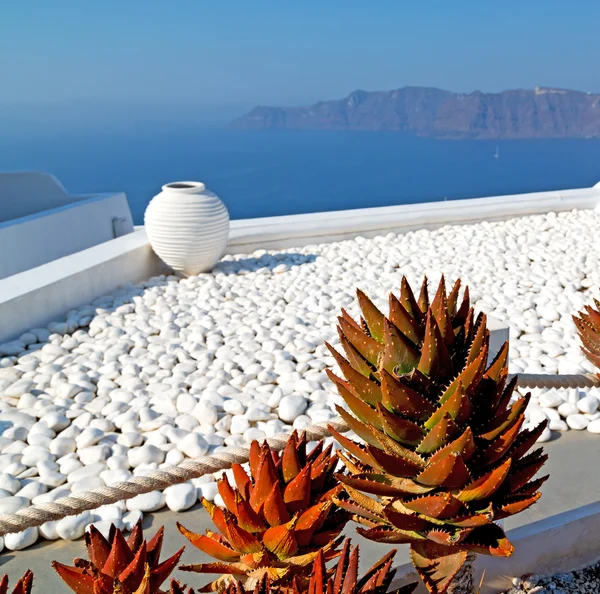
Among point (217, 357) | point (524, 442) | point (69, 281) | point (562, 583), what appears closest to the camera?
point (524, 442)

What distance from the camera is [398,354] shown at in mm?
849

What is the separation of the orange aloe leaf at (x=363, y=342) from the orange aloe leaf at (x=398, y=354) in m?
0.03

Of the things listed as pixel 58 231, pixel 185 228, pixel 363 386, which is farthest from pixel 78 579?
pixel 58 231

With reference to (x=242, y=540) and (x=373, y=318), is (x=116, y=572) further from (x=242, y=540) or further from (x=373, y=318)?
(x=373, y=318)

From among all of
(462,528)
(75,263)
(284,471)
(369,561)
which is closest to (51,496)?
(369,561)

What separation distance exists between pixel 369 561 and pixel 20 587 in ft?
3.09

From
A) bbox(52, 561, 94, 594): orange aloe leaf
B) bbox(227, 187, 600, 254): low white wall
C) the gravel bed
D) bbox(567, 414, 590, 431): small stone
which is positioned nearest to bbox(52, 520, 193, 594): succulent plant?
bbox(52, 561, 94, 594): orange aloe leaf

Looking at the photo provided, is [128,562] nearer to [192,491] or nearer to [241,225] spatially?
[192,491]

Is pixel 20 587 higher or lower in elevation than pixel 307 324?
higher

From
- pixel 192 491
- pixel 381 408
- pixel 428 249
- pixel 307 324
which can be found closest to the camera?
pixel 381 408

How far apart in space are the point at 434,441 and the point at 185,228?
3.34 meters

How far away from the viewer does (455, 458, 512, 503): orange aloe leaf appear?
787mm

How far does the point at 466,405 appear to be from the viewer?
2.63 ft

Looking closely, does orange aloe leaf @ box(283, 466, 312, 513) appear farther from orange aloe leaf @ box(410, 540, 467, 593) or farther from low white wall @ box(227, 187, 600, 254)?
low white wall @ box(227, 187, 600, 254)
